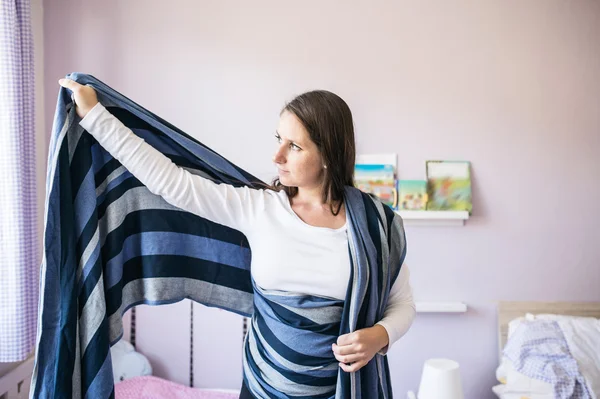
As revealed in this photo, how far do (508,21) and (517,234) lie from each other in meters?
1.14

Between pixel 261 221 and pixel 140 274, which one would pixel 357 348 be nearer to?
pixel 261 221

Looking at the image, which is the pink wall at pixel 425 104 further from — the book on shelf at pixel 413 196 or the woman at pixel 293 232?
the woman at pixel 293 232

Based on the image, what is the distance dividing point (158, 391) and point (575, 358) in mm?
1941

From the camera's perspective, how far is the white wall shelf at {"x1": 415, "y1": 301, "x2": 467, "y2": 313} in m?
2.67

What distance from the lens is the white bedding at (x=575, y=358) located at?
7.54 feet

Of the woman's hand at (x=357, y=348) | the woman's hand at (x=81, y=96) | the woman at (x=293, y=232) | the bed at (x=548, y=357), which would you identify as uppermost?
the woman's hand at (x=81, y=96)

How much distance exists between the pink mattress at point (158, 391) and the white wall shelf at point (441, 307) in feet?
3.41

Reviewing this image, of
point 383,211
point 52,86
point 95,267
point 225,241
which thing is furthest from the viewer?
point 52,86

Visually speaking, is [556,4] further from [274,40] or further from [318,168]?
[318,168]

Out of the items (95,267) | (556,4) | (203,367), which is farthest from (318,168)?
(556,4)

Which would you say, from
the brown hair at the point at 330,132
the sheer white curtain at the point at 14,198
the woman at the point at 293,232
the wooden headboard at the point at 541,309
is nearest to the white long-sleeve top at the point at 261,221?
the woman at the point at 293,232

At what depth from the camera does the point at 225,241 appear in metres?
1.48

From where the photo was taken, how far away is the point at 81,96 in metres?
1.16

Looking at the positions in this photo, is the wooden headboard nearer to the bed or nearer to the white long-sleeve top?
the bed
